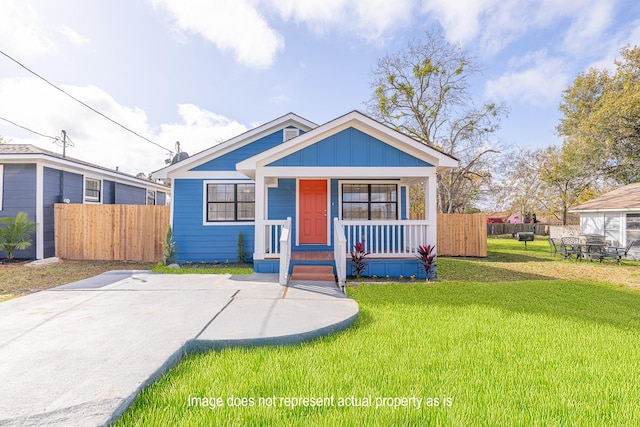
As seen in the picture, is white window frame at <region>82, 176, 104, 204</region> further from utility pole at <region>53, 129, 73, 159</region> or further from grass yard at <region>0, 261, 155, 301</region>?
utility pole at <region>53, 129, 73, 159</region>

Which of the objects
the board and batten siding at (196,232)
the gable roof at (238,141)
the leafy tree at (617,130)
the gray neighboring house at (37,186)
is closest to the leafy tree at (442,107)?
the leafy tree at (617,130)

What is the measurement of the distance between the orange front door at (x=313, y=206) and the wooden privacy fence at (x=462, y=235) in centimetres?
645

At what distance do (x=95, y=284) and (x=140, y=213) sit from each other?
4816 millimetres

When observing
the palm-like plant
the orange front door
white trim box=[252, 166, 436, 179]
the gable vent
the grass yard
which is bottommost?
the grass yard

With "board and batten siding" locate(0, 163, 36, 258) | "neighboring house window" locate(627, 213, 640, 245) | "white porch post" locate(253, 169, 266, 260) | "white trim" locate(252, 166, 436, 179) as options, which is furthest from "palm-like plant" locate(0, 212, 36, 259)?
"neighboring house window" locate(627, 213, 640, 245)

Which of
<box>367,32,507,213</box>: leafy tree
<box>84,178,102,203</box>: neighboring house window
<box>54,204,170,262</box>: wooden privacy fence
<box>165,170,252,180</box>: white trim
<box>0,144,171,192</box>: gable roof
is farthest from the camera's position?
<box>367,32,507,213</box>: leafy tree

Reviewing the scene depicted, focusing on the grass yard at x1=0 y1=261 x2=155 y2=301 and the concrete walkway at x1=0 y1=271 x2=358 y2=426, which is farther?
the grass yard at x1=0 y1=261 x2=155 y2=301

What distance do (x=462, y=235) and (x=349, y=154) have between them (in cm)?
824

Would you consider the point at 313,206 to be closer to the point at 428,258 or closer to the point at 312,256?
the point at 312,256

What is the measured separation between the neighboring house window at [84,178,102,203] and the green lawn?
40.8 ft

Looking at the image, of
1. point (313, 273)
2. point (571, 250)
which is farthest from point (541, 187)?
point (313, 273)

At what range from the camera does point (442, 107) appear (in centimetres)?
1691

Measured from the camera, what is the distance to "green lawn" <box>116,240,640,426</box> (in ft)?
6.51

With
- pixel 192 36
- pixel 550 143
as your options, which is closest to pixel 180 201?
pixel 192 36
